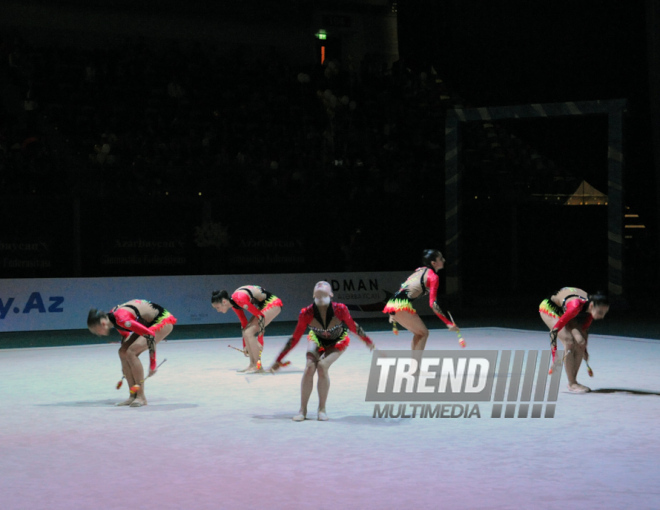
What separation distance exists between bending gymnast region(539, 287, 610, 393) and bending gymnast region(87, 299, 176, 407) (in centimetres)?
486

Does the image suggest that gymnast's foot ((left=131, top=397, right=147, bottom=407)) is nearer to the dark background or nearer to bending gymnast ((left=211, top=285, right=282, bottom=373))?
bending gymnast ((left=211, top=285, right=282, bottom=373))

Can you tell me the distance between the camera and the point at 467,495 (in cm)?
693

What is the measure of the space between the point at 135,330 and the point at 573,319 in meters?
5.37

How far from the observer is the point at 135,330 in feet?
36.2

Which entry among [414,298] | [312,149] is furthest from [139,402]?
[312,149]

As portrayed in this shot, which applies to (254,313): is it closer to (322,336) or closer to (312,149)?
(322,336)

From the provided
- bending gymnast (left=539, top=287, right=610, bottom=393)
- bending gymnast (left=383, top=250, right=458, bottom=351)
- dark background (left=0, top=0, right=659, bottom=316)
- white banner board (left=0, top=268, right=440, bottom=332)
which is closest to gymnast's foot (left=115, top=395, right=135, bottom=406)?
bending gymnast (left=383, top=250, right=458, bottom=351)

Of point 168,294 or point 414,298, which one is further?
point 168,294

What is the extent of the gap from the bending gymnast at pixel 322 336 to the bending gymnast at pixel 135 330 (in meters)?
1.79

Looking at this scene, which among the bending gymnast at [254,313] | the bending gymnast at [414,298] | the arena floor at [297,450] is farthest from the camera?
the bending gymnast at [254,313]

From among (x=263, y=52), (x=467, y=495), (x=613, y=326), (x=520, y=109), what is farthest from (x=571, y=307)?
(x=263, y=52)

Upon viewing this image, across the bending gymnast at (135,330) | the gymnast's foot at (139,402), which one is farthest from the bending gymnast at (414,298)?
the gymnast's foot at (139,402)

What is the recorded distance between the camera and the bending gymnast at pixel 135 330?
35.5ft

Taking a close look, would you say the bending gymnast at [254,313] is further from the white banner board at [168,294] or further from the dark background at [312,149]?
the dark background at [312,149]
